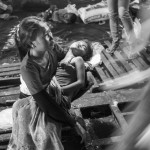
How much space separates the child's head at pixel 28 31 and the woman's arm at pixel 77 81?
1099 mm

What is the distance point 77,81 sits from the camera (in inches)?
131

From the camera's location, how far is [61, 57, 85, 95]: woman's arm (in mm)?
3238

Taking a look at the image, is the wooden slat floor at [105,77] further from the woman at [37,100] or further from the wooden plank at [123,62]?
the woman at [37,100]

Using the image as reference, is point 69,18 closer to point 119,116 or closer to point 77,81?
point 77,81

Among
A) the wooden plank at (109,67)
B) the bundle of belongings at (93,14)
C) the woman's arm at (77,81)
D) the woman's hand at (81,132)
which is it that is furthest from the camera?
the bundle of belongings at (93,14)

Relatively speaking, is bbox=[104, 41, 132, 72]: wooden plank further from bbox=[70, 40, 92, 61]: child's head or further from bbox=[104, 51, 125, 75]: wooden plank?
bbox=[70, 40, 92, 61]: child's head

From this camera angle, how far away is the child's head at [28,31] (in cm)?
218

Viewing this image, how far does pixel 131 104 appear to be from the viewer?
3291 millimetres

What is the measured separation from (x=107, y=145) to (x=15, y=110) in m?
1.02

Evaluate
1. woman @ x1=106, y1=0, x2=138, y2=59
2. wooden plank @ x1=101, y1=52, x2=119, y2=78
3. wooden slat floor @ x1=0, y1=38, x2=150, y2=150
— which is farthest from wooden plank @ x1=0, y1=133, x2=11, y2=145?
woman @ x1=106, y1=0, x2=138, y2=59

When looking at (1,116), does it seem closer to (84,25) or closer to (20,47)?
(20,47)

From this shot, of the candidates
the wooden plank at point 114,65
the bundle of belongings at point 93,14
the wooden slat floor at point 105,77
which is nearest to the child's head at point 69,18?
the bundle of belongings at point 93,14

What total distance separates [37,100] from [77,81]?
1.08m

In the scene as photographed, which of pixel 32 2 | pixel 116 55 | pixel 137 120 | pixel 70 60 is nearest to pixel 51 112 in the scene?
pixel 70 60
